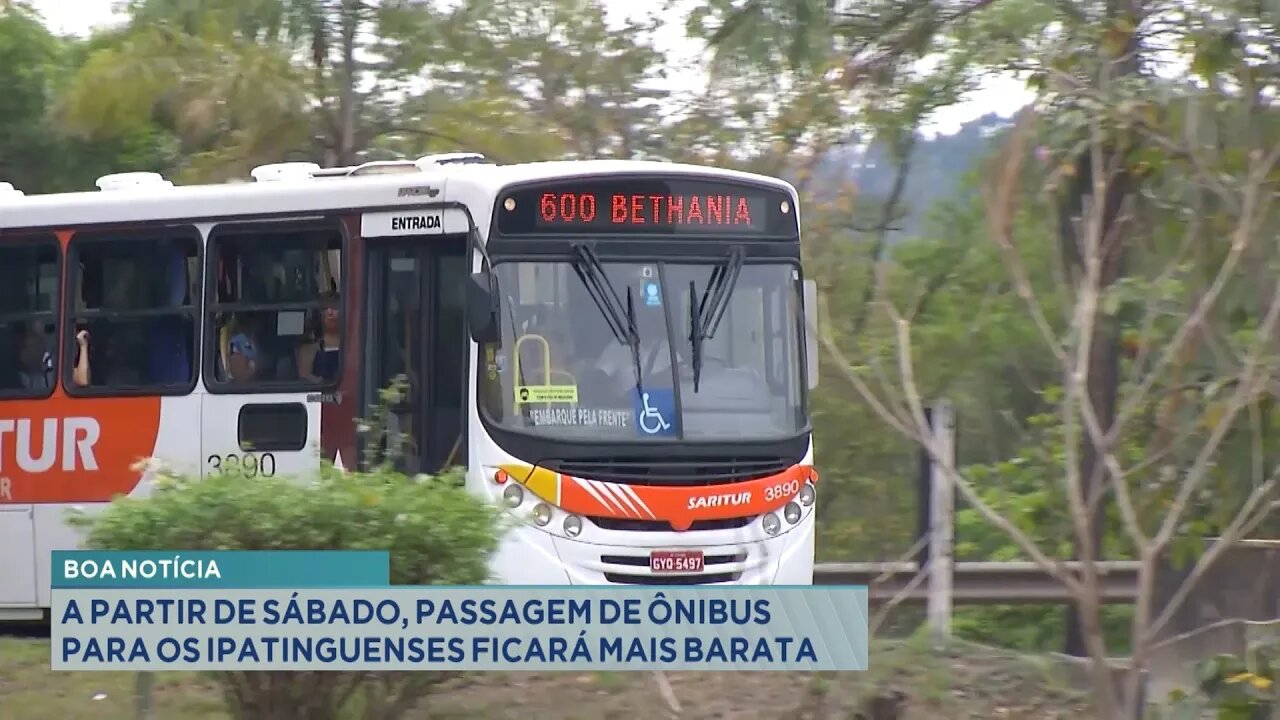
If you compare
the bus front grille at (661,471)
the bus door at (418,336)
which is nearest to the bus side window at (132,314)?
the bus door at (418,336)

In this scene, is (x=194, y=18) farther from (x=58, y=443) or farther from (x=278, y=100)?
(x=58, y=443)

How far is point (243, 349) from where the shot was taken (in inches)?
453

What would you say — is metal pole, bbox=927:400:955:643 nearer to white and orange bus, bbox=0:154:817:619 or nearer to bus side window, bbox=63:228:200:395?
white and orange bus, bbox=0:154:817:619

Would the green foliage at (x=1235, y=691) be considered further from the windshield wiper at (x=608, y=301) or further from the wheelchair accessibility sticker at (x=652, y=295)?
the wheelchair accessibility sticker at (x=652, y=295)

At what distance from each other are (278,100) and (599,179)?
6665mm

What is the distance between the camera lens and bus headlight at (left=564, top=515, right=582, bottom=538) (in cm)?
1035

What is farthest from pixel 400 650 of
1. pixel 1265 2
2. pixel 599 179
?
pixel 1265 2

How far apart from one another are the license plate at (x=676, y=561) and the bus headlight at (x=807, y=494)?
0.89 meters

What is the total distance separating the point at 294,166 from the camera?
40.2ft

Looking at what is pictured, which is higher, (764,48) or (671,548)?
(764,48)

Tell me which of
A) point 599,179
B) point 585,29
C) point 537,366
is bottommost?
point 537,366

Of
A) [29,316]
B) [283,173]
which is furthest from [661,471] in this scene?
[29,316]

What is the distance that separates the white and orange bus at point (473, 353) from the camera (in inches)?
413
